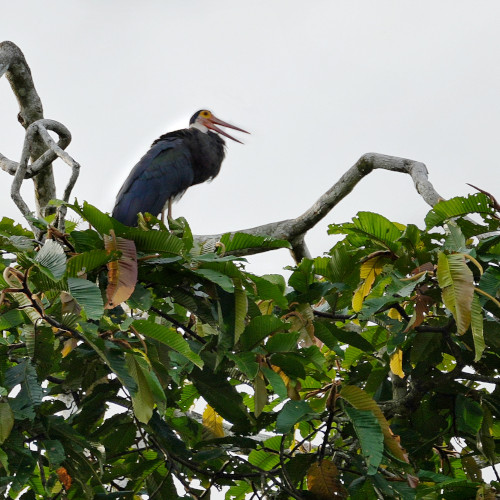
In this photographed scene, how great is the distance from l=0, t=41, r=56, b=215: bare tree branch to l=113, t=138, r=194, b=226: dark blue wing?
171cm

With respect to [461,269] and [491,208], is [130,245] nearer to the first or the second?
[461,269]

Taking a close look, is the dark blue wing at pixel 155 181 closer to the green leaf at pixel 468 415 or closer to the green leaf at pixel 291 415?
the green leaf at pixel 468 415

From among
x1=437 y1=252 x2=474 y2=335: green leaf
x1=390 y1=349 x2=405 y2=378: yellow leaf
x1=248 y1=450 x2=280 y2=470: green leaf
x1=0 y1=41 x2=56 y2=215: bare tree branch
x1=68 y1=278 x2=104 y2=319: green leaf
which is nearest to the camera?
x1=68 y1=278 x2=104 y2=319: green leaf

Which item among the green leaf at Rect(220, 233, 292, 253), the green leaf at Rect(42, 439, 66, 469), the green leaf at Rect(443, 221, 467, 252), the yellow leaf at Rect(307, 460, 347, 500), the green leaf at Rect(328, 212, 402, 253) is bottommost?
the yellow leaf at Rect(307, 460, 347, 500)

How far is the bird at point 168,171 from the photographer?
22.7 ft

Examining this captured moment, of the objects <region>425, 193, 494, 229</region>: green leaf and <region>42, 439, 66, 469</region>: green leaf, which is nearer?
<region>42, 439, 66, 469</region>: green leaf

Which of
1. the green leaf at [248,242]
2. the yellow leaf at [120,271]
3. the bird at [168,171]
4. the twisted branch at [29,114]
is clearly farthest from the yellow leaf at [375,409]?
the bird at [168,171]

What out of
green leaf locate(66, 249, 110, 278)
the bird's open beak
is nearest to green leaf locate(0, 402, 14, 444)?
green leaf locate(66, 249, 110, 278)

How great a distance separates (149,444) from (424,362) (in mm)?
951

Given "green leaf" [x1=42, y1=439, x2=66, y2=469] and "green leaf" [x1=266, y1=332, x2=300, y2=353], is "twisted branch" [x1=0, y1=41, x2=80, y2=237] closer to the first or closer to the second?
"green leaf" [x1=42, y1=439, x2=66, y2=469]

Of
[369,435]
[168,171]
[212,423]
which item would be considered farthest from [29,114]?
[369,435]

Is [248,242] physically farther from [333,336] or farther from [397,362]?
[397,362]

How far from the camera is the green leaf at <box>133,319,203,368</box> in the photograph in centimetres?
198

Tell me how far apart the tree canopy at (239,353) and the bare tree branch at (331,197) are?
1.30m
